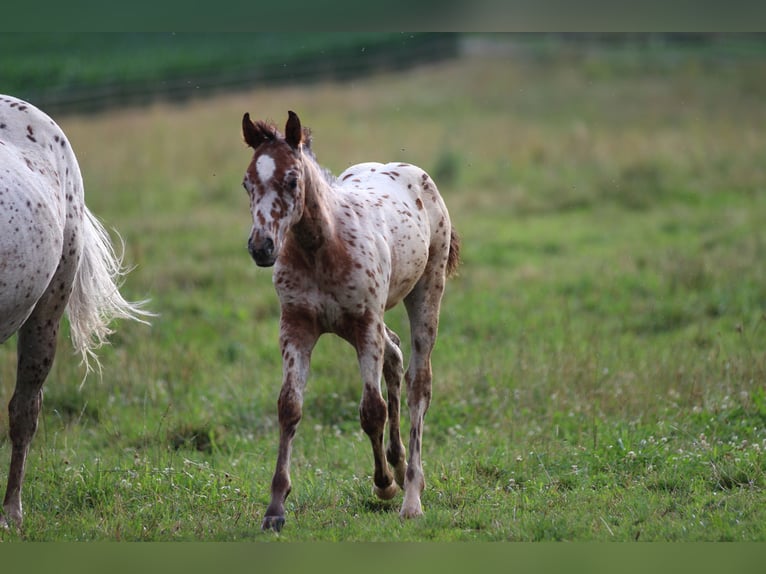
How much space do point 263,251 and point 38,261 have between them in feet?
4.87

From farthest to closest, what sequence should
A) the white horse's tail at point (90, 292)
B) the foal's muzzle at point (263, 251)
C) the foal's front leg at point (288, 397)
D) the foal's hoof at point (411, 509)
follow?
the white horse's tail at point (90, 292) → the foal's hoof at point (411, 509) → the foal's front leg at point (288, 397) → the foal's muzzle at point (263, 251)

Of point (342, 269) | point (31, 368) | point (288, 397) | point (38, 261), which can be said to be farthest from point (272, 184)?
point (31, 368)

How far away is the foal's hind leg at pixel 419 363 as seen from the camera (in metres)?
5.61

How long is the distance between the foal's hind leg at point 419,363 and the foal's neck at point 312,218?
1.22 m

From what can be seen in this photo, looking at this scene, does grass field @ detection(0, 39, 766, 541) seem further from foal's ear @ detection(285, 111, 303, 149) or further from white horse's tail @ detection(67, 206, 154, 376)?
foal's ear @ detection(285, 111, 303, 149)

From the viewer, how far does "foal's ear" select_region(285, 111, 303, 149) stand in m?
4.80

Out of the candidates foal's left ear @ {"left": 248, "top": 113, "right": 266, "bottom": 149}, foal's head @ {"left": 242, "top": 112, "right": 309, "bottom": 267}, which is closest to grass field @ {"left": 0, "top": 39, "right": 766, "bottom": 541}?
foal's head @ {"left": 242, "top": 112, "right": 309, "bottom": 267}

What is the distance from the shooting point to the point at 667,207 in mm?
14234

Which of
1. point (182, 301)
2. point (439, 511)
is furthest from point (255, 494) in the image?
point (182, 301)

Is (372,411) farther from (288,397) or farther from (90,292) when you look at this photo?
(90,292)

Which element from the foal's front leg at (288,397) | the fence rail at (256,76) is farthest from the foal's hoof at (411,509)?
the fence rail at (256,76)

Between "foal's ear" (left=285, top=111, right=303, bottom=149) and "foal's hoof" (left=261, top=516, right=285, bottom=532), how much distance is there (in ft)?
5.92

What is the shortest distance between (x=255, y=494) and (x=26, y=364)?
1.49 meters

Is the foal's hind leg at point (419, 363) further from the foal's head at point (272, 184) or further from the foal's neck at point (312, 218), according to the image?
the foal's head at point (272, 184)
